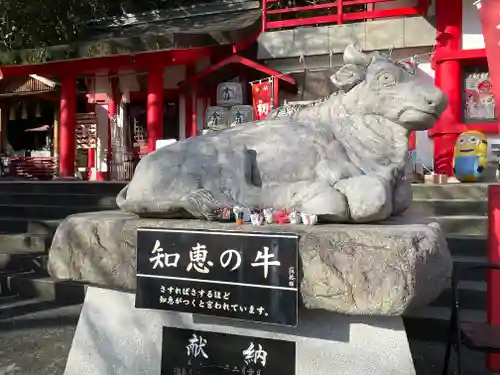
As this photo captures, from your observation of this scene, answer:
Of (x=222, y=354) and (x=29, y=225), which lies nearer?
(x=222, y=354)

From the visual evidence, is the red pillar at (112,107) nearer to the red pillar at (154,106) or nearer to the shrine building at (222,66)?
the shrine building at (222,66)

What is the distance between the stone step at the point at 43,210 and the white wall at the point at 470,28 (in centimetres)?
615

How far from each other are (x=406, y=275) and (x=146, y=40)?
810 cm

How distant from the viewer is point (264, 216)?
223 cm

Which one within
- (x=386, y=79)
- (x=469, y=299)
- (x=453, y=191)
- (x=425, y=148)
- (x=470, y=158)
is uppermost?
(x=425, y=148)

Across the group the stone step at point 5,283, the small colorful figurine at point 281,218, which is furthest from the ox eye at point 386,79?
the stone step at point 5,283

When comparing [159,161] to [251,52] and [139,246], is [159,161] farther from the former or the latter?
[251,52]

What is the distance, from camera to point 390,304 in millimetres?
1826

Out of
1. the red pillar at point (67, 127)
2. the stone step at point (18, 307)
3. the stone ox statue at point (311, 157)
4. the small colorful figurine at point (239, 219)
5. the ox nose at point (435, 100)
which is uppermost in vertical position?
the red pillar at point (67, 127)

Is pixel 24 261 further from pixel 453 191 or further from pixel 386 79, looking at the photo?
pixel 453 191

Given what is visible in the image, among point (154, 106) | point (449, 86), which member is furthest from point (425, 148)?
point (154, 106)

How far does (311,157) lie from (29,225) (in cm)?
488

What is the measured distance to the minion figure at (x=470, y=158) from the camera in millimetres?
6676

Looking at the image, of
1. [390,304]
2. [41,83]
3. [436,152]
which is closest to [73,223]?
[390,304]
